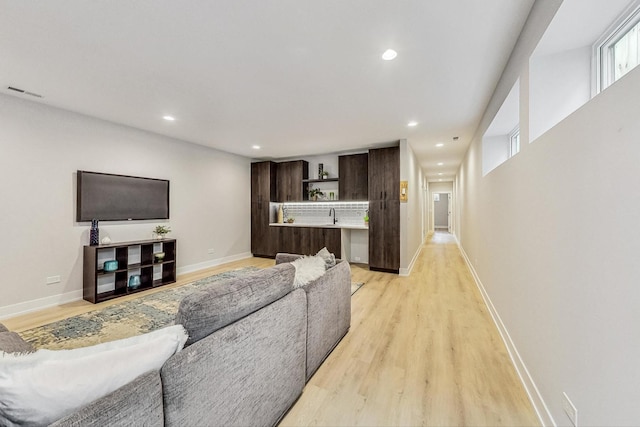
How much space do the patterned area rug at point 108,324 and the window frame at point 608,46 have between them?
4139mm

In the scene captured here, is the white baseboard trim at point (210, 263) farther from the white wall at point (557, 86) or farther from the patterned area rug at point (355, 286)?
the white wall at point (557, 86)

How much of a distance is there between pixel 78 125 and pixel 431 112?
496 cm

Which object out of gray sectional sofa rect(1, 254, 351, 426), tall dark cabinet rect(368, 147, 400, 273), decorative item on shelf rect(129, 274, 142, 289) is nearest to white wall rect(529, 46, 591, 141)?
gray sectional sofa rect(1, 254, 351, 426)

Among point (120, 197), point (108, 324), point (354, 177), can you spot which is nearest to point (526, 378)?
point (108, 324)

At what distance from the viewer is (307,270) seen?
2000 mm

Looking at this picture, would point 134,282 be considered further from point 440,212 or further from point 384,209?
point 440,212

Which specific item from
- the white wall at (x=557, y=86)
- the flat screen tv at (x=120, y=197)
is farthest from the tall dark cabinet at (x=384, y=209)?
the flat screen tv at (x=120, y=197)

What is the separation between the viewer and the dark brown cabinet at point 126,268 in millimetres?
3487

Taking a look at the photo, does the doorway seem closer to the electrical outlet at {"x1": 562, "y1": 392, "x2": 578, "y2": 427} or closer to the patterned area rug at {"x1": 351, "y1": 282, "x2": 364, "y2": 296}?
the patterned area rug at {"x1": 351, "y1": 282, "x2": 364, "y2": 296}

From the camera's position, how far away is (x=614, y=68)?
139cm

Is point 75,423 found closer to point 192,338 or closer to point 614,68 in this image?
point 192,338

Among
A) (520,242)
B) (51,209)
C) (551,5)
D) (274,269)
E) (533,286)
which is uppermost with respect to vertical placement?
(551,5)

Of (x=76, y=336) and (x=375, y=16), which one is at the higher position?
(x=375, y=16)

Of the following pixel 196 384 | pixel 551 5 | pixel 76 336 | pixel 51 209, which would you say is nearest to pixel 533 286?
pixel 551 5
